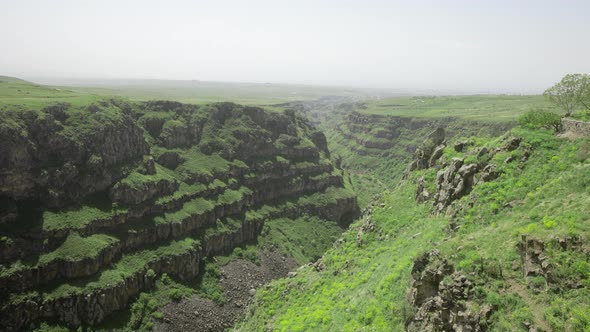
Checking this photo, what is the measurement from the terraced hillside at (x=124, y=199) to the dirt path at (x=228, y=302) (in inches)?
297

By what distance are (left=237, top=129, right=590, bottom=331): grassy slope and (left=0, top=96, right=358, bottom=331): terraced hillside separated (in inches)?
1505

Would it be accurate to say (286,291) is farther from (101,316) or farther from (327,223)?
(327,223)

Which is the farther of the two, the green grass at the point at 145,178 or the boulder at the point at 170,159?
the boulder at the point at 170,159

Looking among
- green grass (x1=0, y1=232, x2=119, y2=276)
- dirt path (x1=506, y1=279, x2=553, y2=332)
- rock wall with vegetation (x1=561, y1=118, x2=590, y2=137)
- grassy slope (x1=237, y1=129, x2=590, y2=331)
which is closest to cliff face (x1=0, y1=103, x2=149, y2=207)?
green grass (x1=0, y1=232, x2=119, y2=276)

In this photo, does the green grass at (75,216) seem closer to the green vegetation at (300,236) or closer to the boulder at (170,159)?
the boulder at (170,159)

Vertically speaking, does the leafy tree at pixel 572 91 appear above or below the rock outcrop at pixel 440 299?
above

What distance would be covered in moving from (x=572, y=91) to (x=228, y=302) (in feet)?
270

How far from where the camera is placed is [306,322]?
47.9m

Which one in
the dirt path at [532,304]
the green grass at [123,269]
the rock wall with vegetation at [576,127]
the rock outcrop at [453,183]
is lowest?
the green grass at [123,269]

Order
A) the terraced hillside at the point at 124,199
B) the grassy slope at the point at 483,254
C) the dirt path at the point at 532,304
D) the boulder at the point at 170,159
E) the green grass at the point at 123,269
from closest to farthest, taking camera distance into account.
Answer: the dirt path at the point at 532,304, the grassy slope at the point at 483,254, the green grass at the point at 123,269, the terraced hillside at the point at 124,199, the boulder at the point at 170,159

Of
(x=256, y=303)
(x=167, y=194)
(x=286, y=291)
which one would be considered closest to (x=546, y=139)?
(x=286, y=291)

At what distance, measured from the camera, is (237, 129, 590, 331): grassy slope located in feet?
78.7

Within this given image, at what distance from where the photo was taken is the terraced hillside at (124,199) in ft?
241

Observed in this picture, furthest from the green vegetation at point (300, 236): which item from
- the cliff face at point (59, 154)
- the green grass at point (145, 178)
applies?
the cliff face at point (59, 154)
